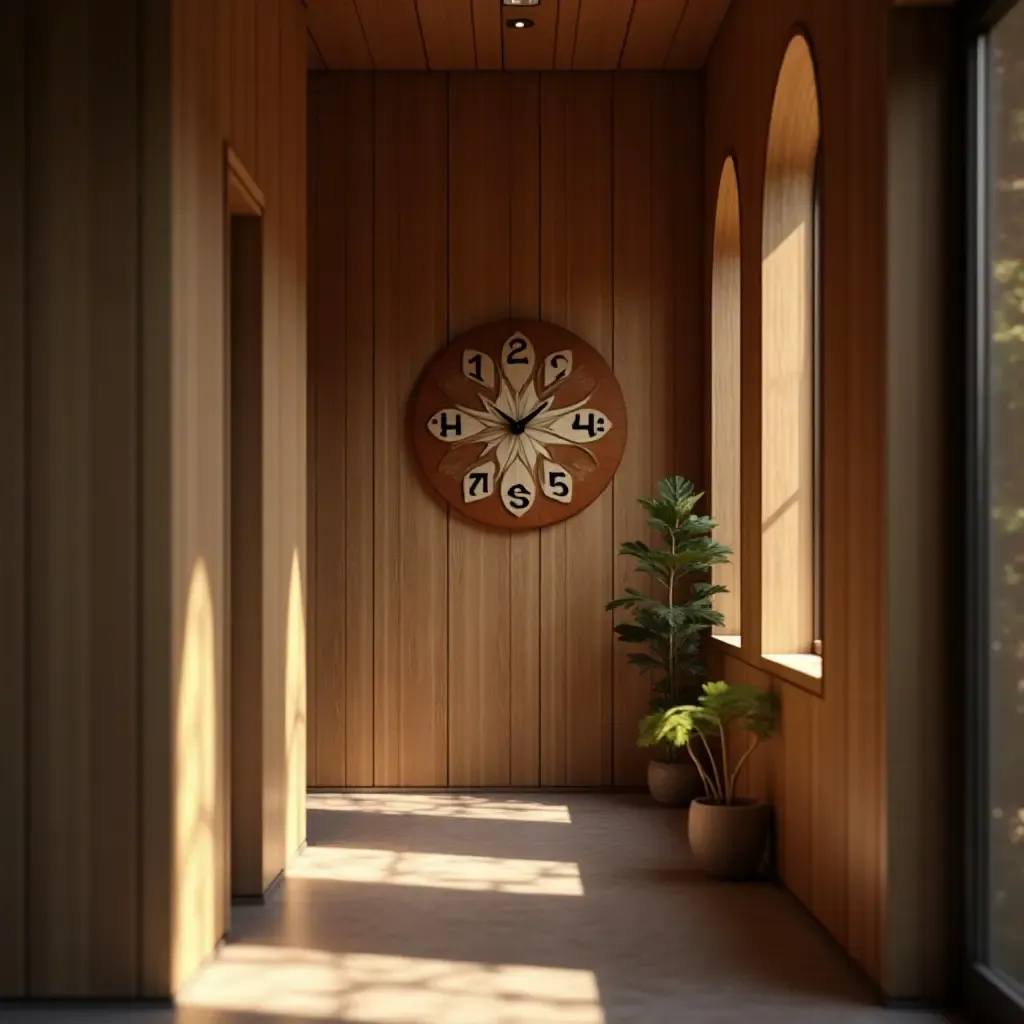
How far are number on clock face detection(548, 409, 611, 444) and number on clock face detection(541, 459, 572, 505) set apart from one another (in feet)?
0.54

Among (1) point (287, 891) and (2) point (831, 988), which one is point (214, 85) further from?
(2) point (831, 988)

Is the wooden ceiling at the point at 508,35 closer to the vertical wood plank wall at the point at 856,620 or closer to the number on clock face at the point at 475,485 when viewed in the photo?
the vertical wood plank wall at the point at 856,620

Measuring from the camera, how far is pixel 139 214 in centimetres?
384

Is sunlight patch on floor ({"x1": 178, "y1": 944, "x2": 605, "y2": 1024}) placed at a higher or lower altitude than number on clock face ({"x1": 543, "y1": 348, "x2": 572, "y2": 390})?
lower

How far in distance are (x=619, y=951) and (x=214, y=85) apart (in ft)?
9.24

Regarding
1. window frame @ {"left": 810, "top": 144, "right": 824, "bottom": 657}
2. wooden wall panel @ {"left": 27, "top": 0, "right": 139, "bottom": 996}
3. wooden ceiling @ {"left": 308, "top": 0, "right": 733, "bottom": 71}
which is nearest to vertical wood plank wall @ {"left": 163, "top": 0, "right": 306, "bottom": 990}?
wooden wall panel @ {"left": 27, "top": 0, "right": 139, "bottom": 996}

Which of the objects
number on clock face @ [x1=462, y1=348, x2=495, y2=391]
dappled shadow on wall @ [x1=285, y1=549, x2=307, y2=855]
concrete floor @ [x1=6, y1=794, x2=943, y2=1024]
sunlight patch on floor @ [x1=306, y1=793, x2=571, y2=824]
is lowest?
sunlight patch on floor @ [x1=306, y1=793, x2=571, y2=824]

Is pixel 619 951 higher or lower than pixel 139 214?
lower

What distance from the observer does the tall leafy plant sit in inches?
264

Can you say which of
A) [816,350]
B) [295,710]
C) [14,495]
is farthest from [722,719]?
[14,495]

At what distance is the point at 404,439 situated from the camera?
7379mm

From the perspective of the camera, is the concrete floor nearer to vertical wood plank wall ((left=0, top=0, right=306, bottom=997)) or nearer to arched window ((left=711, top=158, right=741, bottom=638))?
vertical wood plank wall ((left=0, top=0, right=306, bottom=997))

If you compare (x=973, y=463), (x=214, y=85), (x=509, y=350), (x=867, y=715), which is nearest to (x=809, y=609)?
(x=867, y=715)

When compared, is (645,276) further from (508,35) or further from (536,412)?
(508,35)
